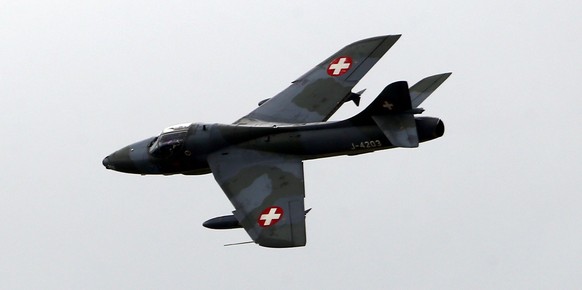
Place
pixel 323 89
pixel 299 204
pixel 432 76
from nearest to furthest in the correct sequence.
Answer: pixel 299 204 → pixel 432 76 → pixel 323 89

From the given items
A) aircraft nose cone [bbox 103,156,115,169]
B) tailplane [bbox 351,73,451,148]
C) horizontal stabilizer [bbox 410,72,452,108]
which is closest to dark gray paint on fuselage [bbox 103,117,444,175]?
aircraft nose cone [bbox 103,156,115,169]

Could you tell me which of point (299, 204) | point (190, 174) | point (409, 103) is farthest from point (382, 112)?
point (190, 174)

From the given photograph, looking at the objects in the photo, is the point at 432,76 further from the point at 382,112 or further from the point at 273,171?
the point at 273,171

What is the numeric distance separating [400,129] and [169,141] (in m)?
9.35

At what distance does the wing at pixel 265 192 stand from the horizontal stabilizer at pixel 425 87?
4791 millimetres

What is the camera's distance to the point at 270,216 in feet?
156

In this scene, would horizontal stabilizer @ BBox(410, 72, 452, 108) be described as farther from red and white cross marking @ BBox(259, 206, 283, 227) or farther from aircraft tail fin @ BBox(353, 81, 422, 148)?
red and white cross marking @ BBox(259, 206, 283, 227)

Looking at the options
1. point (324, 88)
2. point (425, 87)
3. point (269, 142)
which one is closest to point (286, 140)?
point (269, 142)

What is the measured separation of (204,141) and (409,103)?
26.8 ft

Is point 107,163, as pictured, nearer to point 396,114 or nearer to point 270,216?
point 270,216

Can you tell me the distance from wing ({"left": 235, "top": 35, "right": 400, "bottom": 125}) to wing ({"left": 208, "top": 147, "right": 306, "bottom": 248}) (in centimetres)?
233

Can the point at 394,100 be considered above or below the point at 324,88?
below

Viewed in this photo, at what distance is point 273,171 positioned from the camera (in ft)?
165

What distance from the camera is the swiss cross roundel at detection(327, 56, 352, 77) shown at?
55188mm
